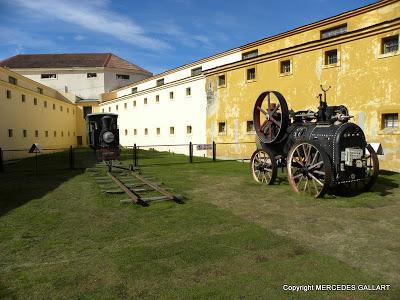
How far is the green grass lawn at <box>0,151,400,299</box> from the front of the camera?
14.2 ft

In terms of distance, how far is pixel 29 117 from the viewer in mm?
28641

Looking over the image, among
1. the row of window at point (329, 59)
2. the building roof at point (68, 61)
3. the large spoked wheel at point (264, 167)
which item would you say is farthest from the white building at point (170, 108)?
A: the large spoked wheel at point (264, 167)

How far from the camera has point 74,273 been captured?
472 centimetres

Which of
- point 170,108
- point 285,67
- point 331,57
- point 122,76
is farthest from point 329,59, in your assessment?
point 122,76

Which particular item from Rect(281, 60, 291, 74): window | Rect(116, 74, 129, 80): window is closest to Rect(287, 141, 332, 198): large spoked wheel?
Rect(281, 60, 291, 74): window

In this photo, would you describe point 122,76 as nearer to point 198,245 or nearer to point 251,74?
point 251,74

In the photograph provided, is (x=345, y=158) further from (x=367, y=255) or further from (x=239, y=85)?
(x=239, y=85)

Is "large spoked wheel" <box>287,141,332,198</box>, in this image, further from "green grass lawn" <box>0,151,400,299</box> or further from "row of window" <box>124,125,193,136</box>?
"row of window" <box>124,125,193,136</box>

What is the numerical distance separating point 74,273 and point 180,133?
78.2 ft

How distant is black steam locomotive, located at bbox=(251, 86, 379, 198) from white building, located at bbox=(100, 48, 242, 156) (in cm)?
1349

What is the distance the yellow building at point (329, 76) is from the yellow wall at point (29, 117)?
14.9 meters

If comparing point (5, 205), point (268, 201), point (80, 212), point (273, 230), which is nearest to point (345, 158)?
point (268, 201)

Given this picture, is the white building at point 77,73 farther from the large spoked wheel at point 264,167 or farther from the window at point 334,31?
the large spoked wheel at point 264,167

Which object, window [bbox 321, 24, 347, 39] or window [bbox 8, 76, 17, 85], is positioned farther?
window [bbox 8, 76, 17, 85]
